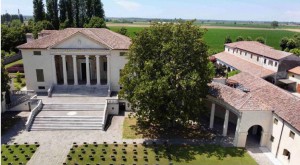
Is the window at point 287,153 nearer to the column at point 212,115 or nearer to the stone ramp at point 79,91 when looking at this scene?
the column at point 212,115

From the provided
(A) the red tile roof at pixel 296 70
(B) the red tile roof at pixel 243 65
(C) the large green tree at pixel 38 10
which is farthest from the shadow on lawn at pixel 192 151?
(C) the large green tree at pixel 38 10

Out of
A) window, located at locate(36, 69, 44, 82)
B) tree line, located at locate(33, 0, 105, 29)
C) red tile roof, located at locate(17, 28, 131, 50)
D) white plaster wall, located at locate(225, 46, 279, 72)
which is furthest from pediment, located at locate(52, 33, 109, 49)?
tree line, located at locate(33, 0, 105, 29)

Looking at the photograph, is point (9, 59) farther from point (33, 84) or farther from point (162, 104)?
point (162, 104)

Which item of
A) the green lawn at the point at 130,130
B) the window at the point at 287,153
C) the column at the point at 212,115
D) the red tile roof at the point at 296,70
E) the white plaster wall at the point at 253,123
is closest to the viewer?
the window at the point at 287,153

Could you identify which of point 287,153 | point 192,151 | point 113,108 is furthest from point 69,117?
point 287,153

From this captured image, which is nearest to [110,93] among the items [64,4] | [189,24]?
[189,24]
